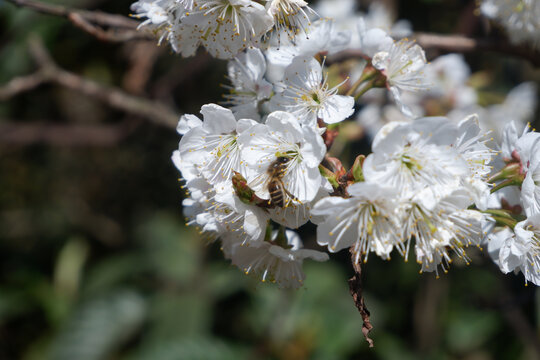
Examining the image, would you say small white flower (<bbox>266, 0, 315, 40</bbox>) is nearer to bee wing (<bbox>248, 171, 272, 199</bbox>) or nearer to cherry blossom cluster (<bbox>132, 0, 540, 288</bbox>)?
cherry blossom cluster (<bbox>132, 0, 540, 288</bbox>)

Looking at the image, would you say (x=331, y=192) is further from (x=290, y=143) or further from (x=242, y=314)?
(x=242, y=314)

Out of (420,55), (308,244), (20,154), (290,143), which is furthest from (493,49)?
(20,154)

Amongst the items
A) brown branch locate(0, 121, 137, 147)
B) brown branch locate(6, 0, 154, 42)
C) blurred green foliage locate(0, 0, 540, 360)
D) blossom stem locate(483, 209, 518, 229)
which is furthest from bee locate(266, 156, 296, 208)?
brown branch locate(0, 121, 137, 147)

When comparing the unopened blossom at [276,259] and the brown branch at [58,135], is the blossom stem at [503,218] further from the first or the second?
the brown branch at [58,135]

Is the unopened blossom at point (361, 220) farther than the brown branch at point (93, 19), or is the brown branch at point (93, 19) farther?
the brown branch at point (93, 19)

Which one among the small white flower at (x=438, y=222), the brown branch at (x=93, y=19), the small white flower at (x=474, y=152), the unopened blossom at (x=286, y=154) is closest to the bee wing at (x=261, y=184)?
the unopened blossom at (x=286, y=154)

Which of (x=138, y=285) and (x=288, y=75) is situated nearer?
(x=288, y=75)

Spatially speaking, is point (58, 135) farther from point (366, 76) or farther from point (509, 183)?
point (509, 183)
